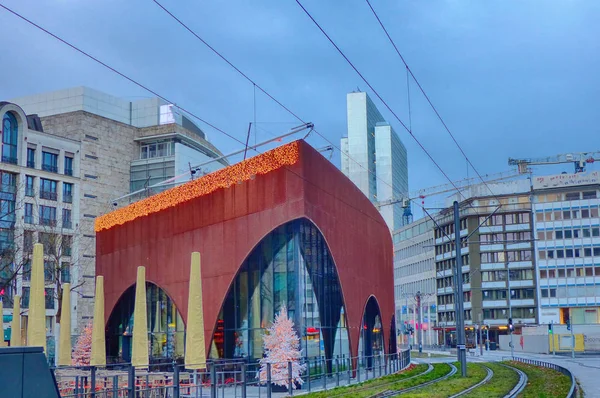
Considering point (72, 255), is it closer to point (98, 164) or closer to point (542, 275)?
point (98, 164)

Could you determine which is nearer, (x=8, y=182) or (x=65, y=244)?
(x=65, y=244)

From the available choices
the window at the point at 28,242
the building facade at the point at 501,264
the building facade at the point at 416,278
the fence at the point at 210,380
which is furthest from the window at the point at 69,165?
the building facade at the point at 416,278

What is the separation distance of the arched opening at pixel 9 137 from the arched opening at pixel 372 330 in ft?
129

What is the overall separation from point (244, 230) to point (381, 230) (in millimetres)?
19320

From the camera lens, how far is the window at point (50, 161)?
2950 inches

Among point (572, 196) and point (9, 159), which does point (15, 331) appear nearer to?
point (9, 159)

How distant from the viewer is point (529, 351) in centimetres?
8512

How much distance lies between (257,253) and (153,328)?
10.1 metres

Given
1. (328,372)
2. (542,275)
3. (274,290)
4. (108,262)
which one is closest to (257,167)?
(274,290)

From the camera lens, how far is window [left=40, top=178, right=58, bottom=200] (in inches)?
2909

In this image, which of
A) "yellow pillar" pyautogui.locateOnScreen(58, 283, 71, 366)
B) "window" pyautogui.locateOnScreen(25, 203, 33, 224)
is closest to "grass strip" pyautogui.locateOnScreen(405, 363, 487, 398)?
"yellow pillar" pyautogui.locateOnScreen(58, 283, 71, 366)

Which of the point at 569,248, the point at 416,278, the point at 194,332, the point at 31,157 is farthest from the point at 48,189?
the point at 416,278

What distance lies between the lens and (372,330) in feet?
164

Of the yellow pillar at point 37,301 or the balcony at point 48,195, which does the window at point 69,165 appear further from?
the yellow pillar at point 37,301
